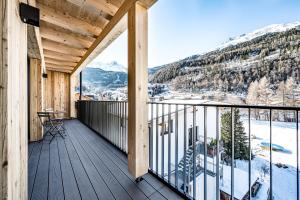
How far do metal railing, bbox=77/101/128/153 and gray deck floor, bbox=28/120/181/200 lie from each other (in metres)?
0.29

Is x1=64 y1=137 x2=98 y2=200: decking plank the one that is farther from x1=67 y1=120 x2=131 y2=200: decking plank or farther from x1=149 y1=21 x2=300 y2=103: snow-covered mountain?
x1=149 y1=21 x2=300 y2=103: snow-covered mountain

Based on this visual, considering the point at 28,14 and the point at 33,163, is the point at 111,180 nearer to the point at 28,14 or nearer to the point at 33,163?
the point at 33,163

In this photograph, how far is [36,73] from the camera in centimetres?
390

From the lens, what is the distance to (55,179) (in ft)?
6.58

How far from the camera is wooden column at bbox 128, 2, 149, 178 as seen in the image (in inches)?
77.7

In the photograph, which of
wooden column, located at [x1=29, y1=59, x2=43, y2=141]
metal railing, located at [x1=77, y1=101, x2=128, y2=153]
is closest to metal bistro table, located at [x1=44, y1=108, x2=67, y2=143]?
wooden column, located at [x1=29, y1=59, x2=43, y2=141]

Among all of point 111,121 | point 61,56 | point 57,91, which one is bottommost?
point 111,121

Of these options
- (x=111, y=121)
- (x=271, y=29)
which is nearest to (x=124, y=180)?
(x=111, y=121)

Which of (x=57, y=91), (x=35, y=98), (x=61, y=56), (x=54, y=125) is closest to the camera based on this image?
(x=35, y=98)

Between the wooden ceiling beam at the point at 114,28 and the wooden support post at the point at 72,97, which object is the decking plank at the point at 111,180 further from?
the wooden support post at the point at 72,97

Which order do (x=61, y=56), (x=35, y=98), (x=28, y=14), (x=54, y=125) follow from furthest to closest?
(x=61, y=56)
(x=54, y=125)
(x=35, y=98)
(x=28, y=14)

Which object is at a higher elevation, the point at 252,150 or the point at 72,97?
the point at 72,97

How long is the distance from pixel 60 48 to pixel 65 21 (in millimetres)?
1704

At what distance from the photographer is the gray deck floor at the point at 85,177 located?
1709 millimetres
